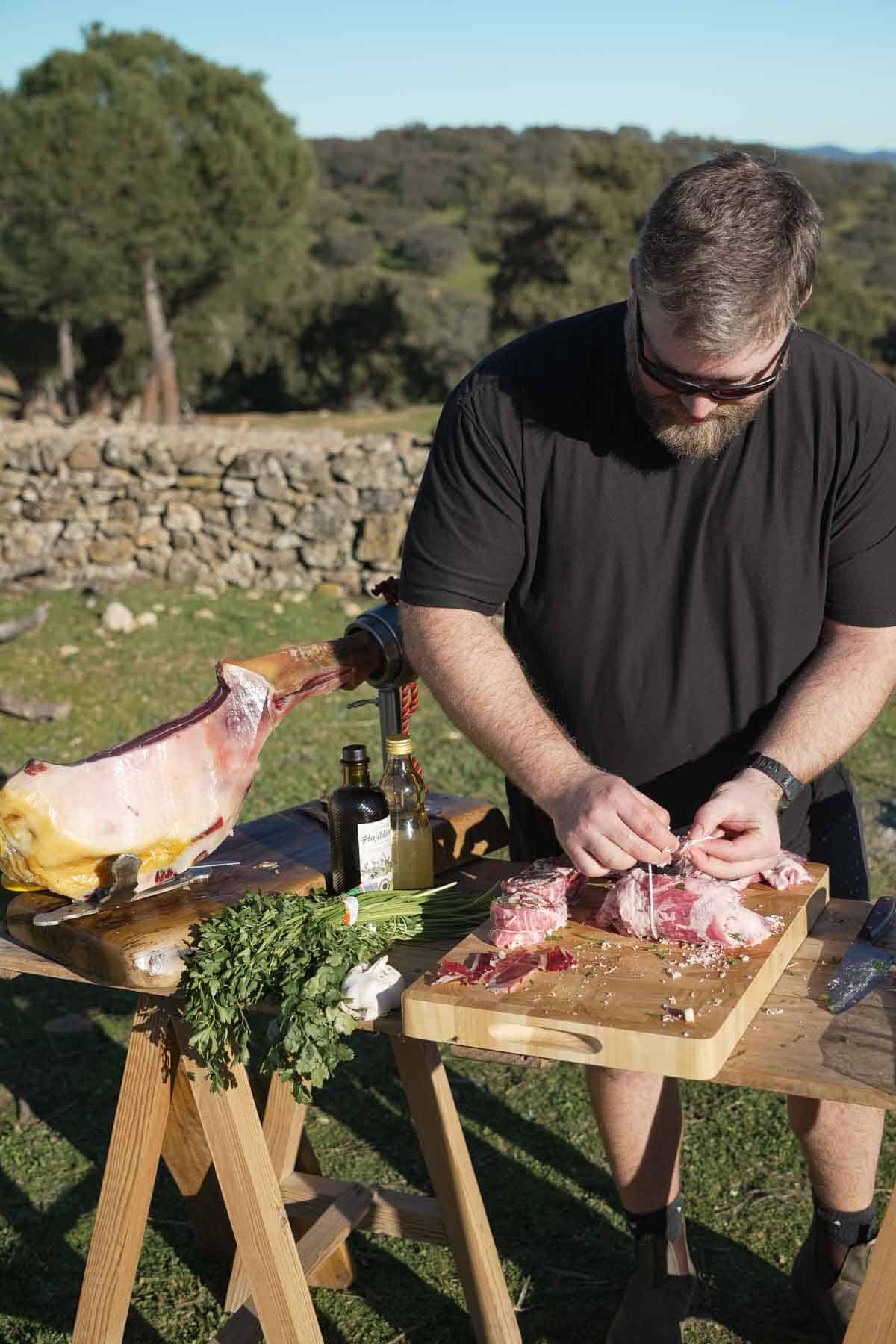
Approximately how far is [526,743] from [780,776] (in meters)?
0.52

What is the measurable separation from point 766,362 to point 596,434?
51 cm

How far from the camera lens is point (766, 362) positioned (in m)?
2.36

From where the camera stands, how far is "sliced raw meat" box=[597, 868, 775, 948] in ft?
7.29

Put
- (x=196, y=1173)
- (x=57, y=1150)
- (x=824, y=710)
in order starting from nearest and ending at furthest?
(x=824, y=710), (x=196, y=1173), (x=57, y=1150)

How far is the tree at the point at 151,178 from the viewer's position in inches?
884

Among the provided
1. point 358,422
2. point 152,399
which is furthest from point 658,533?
point 152,399

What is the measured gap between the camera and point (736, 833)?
2420 millimetres

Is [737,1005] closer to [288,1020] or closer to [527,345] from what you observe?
[288,1020]

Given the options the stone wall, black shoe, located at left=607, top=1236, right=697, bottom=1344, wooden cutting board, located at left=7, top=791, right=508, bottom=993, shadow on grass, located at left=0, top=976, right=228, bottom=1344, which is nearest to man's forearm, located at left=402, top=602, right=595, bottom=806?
wooden cutting board, located at left=7, top=791, right=508, bottom=993

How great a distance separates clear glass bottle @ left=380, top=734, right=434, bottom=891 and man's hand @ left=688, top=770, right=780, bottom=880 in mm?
650

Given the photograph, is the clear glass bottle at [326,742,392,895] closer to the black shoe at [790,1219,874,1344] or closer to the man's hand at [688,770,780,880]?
the man's hand at [688,770,780,880]

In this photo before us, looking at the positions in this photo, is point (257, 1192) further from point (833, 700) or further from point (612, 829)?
point (833, 700)

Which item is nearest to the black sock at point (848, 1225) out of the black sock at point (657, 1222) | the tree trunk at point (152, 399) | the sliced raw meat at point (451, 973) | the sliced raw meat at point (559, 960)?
the black sock at point (657, 1222)

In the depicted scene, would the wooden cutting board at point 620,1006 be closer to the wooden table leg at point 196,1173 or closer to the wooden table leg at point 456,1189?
the wooden table leg at point 456,1189
